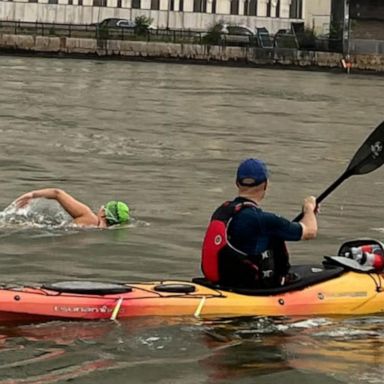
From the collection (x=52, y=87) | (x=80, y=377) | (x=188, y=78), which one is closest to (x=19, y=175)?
(x=80, y=377)

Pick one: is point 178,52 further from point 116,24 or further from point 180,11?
point 180,11

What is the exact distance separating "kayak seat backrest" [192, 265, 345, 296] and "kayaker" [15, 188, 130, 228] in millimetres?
3343

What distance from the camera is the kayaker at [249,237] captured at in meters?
7.77

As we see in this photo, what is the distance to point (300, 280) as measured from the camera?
323 inches

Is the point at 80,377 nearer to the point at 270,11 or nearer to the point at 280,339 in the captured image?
the point at 280,339

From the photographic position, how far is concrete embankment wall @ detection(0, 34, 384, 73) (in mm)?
62906

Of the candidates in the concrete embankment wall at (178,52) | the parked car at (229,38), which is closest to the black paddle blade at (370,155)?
the concrete embankment wall at (178,52)

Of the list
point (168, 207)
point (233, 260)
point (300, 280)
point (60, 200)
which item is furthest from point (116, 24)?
point (233, 260)

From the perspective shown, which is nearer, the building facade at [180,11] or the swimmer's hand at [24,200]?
the swimmer's hand at [24,200]

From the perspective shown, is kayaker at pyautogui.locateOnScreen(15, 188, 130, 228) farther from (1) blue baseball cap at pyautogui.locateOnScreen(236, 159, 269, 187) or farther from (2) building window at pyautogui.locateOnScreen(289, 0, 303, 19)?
(2) building window at pyautogui.locateOnScreen(289, 0, 303, 19)

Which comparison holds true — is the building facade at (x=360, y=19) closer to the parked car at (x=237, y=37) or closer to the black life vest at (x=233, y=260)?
the parked car at (x=237, y=37)

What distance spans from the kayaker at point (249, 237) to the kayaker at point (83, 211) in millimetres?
3605

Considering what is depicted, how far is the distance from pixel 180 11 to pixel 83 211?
6843 centimetres

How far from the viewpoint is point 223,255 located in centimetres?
788
